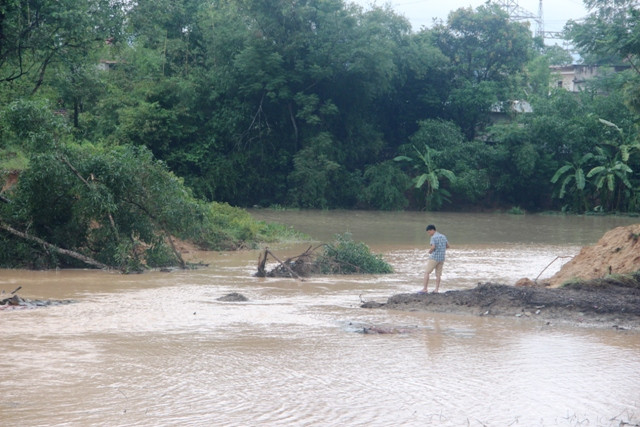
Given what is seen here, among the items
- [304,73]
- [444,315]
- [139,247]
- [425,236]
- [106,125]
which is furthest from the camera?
[304,73]

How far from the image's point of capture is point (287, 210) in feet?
137

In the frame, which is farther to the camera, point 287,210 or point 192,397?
point 287,210

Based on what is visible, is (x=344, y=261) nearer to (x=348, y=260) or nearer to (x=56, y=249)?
(x=348, y=260)

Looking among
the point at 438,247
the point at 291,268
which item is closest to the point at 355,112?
the point at 291,268

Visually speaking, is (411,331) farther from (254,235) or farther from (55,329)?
(254,235)

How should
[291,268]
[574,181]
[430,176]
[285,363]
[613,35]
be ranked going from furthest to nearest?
[574,181], [430,176], [613,35], [291,268], [285,363]

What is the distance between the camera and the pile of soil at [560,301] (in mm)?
12688

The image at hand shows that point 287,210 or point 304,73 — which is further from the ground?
point 304,73

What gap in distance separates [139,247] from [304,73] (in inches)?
985

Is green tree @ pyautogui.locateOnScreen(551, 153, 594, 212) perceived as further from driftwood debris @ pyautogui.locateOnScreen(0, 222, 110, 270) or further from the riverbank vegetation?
driftwood debris @ pyautogui.locateOnScreen(0, 222, 110, 270)

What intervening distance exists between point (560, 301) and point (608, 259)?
4080mm

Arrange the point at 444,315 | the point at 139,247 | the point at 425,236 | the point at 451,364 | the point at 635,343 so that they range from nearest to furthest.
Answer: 1. the point at 451,364
2. the point at 635,343
3. the point at 444,315
4. the point at 139,247
5. the point at 425,236

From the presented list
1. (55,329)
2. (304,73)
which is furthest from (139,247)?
(304,73)

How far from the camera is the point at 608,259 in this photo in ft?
54.7
